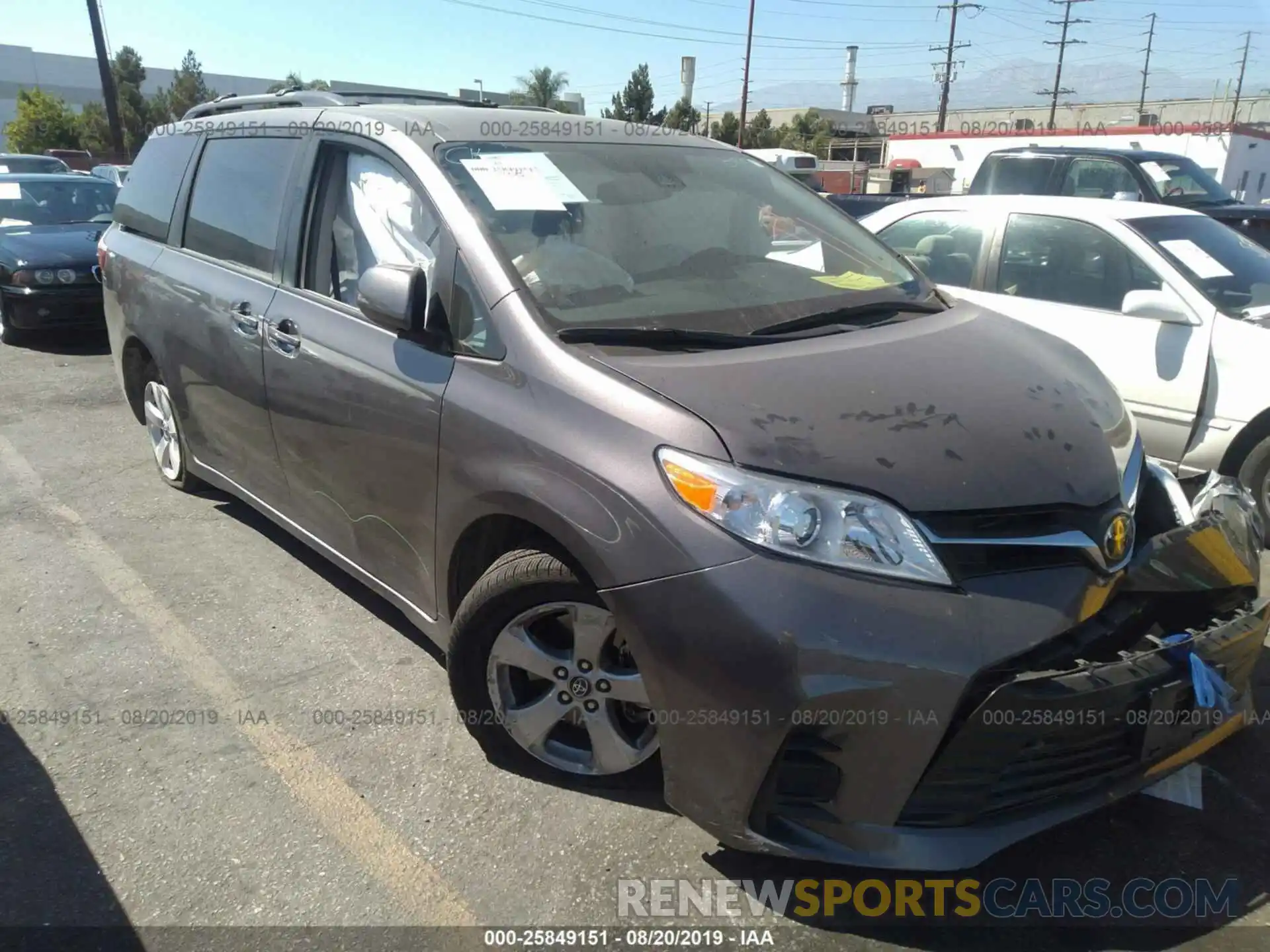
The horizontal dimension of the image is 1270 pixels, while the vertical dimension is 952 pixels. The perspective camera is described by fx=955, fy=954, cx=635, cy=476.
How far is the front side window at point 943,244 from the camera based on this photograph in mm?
5422

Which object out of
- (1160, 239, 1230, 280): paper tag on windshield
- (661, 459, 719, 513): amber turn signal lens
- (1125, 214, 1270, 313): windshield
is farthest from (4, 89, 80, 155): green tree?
(661, 459, 719, 513): amber turn signal lens

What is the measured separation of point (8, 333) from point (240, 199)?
6.50 metres

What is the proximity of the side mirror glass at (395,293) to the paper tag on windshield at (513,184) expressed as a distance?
0.34m

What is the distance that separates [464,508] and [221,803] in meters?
1.07

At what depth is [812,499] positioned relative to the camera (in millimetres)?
2047

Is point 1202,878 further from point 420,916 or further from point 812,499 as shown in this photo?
point 420,916

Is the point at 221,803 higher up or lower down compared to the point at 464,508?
lower down

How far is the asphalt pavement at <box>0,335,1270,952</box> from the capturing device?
2.28m

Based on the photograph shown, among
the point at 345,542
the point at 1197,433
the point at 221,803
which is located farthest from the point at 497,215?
the point at 1197,433

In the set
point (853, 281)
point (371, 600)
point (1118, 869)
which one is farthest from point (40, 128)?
point (1118, 869)

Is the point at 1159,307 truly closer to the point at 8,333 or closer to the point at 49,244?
the point at 49,244

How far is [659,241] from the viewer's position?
2953mm

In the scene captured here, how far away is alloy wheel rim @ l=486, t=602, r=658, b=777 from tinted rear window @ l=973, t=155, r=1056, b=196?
8.53 meters

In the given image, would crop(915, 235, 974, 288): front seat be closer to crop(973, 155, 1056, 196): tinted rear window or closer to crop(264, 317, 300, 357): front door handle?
crop(264, 317, 300, 357): front door handle
